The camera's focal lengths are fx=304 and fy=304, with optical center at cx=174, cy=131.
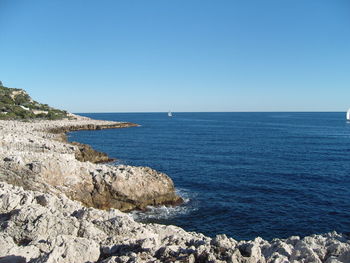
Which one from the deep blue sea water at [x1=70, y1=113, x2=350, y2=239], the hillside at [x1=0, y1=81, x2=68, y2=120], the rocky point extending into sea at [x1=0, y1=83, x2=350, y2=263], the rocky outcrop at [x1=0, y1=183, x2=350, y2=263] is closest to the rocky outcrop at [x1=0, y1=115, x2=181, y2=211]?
the rocky point extending into sea at [x1=0, y1=83, x2=350, y2=263]

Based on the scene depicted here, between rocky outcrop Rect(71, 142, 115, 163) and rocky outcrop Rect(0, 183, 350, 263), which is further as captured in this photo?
rocky outcrop Rect(71, 142, 115, 163)

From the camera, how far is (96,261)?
11.6 metres

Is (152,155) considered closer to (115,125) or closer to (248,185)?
(248,185)

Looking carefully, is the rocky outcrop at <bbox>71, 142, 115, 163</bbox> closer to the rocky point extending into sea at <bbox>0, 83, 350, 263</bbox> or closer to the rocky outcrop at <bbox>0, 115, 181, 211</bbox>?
the rocky outcrop at <bbox>0, 115, 181, 211</bbox>

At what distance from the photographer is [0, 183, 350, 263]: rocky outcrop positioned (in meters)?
10.8

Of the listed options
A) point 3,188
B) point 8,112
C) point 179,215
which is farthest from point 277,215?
point 8,112

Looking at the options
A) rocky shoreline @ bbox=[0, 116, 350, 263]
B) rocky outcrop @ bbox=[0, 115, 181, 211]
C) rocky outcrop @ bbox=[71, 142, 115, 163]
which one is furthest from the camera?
rocky outcrop @ bbox=[71, 142, 115, 163]

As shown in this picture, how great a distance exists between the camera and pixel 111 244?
1314 centimetres

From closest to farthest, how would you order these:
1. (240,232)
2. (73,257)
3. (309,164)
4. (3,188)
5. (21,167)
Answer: (73,257), (3,188), (240,232), (21,167), (309,164)

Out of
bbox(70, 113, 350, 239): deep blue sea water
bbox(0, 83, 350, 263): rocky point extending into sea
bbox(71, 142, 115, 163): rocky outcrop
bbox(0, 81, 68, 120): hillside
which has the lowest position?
bbox(70, 113, 350, 239): deep blue sea water

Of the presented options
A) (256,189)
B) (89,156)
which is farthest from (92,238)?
(89,156)

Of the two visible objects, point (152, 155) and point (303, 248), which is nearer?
point (303, 248)

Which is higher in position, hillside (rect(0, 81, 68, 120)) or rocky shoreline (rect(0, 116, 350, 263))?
hillside (rect(0, 81, 68, 120))

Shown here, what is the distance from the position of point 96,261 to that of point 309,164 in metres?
44.1
